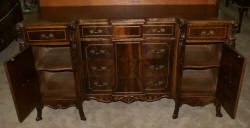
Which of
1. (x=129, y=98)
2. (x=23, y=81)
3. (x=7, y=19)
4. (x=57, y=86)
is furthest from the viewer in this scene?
(x=7, y=19)

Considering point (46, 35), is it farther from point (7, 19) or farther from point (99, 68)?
point (7, 19)

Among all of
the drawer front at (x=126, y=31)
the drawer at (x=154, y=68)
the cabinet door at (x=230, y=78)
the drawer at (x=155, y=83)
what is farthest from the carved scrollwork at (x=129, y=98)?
the cabinet door at (x=230, y=78)

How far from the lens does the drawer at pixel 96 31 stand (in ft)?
8.20

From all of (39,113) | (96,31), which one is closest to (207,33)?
(96,31)

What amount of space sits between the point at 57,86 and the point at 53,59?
395 mm

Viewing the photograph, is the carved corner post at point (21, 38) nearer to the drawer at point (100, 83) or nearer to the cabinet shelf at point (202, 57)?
the drawer at point (100, 83)

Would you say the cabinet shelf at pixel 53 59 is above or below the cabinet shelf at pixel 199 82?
above

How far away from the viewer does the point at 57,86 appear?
3.01 meters

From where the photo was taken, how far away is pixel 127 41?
2.58 m

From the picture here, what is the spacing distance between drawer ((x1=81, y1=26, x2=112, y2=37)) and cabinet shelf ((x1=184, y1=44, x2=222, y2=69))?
920mm

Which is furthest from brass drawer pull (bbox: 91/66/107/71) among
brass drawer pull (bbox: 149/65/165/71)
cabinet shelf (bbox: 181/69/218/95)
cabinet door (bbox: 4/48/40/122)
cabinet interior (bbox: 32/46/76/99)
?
cabinet shelf (bbox: 181/69/218/95)

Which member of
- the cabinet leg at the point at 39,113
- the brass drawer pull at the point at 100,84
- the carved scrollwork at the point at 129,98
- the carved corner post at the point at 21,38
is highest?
the carved corner post at the point at 21,38

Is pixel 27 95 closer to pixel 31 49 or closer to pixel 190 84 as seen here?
pixel 31 49

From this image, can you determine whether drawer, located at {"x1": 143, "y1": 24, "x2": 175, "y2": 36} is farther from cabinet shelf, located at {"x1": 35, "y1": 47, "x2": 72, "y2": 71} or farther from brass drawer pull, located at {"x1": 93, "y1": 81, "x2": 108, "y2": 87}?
cabinet shelf, located at {"x1": 35, "y1": 47, "x2": 72, "y2": 71}
